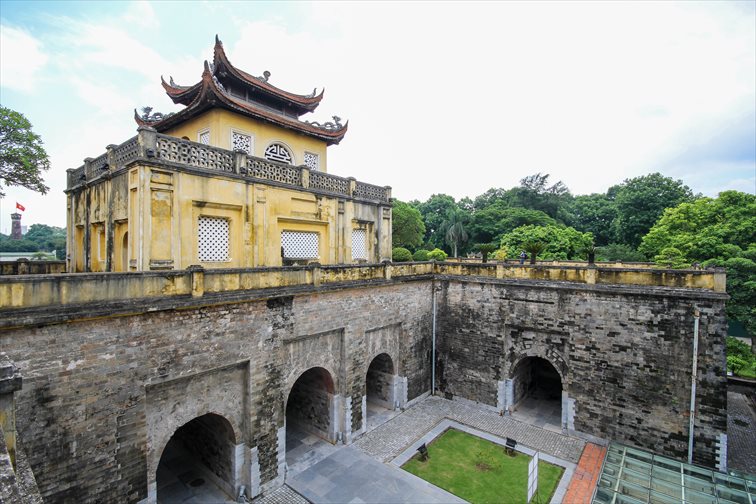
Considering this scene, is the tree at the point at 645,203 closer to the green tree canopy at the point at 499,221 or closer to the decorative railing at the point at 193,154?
the green tree canopy at the point at 499,221

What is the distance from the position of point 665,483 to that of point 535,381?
22.8ft

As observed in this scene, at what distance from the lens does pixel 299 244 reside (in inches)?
528

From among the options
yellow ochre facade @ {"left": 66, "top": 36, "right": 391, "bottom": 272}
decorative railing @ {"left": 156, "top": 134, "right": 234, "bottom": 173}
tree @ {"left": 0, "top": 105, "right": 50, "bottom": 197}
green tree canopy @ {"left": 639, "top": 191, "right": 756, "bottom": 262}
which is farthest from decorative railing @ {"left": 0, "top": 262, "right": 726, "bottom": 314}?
green tree canopy @ {"left": 639, "top": 191, "right": 756, "bottom": 262}

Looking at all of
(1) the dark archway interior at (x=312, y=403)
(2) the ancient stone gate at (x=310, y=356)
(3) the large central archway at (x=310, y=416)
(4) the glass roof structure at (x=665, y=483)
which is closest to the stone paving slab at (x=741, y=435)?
(4) the glass roof structure at (x=665, y=483)

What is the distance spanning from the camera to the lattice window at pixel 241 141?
42.7ft

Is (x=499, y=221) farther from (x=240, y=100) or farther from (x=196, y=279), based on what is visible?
(x=196, y=279)

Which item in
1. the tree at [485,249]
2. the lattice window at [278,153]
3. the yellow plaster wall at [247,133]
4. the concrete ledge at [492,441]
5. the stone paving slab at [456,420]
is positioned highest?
the yellow plaster wall at [247,133]

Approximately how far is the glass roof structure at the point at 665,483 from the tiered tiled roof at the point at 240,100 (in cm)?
1534

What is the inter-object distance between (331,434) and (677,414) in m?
10.8

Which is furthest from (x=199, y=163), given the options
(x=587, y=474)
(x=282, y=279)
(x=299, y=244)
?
(x=587, y=474)

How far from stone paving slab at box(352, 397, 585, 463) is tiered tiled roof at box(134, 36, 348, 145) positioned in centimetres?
1208

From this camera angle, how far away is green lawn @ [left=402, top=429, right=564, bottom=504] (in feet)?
32.7

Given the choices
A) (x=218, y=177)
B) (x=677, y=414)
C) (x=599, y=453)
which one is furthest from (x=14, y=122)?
(x=677, y=414)

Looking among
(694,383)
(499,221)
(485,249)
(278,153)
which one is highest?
(278,153)
